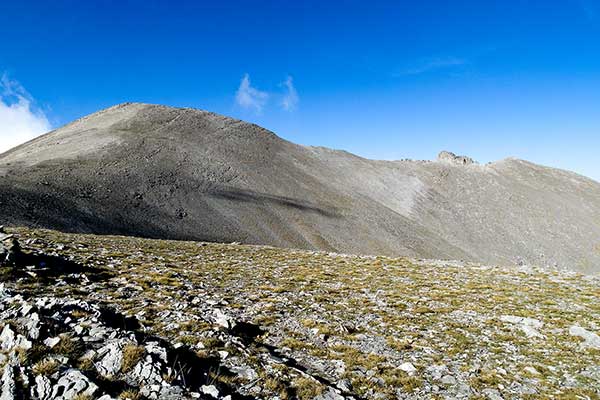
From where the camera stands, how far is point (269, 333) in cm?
1186

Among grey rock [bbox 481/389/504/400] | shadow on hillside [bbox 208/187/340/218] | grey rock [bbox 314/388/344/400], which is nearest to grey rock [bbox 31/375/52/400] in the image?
grey rock [bbox 314/388/344/400]

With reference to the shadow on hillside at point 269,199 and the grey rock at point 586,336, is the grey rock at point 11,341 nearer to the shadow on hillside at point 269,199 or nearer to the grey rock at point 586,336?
the grey rock at point 586,336

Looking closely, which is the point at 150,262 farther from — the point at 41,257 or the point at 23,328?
the point at 23,328

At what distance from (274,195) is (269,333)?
98.4 meters

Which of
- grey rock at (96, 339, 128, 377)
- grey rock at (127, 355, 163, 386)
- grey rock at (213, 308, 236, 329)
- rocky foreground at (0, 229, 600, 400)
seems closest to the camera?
grey rock at (127, 355, 163, 386)

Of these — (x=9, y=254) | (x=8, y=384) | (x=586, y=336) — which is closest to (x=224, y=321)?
(x=8, y=384)

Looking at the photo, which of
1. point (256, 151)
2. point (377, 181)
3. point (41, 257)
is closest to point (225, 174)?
point (256, 151)

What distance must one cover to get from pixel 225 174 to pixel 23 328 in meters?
106

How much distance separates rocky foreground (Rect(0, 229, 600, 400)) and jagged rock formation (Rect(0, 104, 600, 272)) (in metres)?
46.8

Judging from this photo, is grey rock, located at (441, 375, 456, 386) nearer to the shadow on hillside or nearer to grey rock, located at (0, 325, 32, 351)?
grey rock, located at (0, 325, 32, 351)

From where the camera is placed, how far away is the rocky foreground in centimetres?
786

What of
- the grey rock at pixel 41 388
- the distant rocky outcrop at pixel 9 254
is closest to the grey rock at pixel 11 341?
the grey rock at pixel 41 388

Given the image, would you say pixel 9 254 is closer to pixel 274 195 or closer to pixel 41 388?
pixel 41 388

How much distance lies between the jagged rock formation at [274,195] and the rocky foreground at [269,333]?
4675cm
